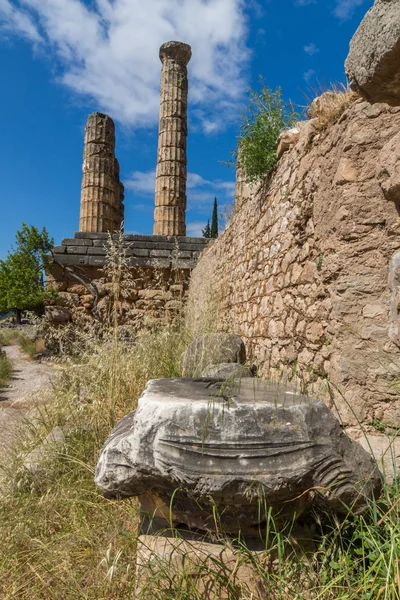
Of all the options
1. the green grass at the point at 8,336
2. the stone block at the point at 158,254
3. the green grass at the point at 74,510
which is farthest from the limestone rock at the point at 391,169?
the green grass at the point at 8,336

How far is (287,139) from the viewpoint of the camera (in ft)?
15.6

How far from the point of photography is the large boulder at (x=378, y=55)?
1.29 metres

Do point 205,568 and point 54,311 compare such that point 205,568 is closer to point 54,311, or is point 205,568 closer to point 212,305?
point 212,305

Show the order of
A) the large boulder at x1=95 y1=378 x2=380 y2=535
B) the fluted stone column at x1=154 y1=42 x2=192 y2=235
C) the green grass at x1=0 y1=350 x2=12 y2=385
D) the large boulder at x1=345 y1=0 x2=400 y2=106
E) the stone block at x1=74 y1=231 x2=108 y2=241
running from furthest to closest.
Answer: the fluted stone column at x1=154 y1=42 x2=192 y2=235 → the stone block at x1=74 y1=231 x2=108 y2=241 → the green grass at x1=0 y1=350 x2=12 y2=385 → the large boulder at x1=95 y1=378 x2=380 y2=535 → the large boulder at x1=345 y1=0 x2=400 y2=106

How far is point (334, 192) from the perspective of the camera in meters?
3.34

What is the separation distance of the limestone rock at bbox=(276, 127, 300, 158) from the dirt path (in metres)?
3.50

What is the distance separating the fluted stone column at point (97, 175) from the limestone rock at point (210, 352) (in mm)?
7698

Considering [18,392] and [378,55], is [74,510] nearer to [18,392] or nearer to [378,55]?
[378,55]

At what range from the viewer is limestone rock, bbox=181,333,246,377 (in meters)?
4.75

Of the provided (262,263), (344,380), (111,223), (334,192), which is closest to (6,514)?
(344,380)

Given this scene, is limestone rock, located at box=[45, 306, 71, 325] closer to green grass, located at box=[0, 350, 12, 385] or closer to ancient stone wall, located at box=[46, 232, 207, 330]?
ancient stone wall, located at box=[46, 232, 207, 330]

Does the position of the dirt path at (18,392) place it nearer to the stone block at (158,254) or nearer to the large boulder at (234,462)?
the large boulder at (234,462)

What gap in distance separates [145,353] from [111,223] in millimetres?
8387

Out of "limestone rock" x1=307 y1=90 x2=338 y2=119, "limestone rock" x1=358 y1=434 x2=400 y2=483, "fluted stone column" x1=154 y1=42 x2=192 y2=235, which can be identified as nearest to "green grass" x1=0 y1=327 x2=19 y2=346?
"fluted stone column" x1=154 y1=42 x2=192 y2=235
